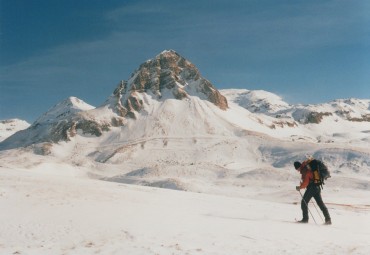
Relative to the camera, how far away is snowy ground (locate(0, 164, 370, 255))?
10477 millimetres

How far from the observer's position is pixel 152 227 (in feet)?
41.3

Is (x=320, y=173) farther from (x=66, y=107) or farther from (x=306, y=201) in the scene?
(x=66, y=107)

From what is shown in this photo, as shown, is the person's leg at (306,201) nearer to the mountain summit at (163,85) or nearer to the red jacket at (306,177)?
the red jacket at (306,177)

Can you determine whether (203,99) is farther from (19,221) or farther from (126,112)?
(19,221)

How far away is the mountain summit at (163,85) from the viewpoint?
10297 centimetres

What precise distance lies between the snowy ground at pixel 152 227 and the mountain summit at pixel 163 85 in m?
80.9

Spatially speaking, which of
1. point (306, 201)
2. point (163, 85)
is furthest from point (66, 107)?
point (306, 201)

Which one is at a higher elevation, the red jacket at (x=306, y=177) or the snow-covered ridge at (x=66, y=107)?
the snow-covered ridge at (x=66, y=107)

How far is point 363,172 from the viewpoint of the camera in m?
63.2

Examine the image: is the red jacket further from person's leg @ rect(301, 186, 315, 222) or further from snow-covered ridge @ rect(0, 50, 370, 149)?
snow-covered ridge @ rect(0, 50, 370, 149)

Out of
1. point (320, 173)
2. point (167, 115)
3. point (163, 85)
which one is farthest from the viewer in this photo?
point (163, 85)

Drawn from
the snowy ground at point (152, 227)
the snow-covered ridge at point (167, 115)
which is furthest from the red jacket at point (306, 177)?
the snow-covered ridge at point (167, 115)

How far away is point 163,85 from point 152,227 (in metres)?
98.5

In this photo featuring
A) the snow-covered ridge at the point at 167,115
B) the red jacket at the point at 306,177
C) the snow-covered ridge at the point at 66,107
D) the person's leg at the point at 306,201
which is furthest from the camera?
the snow-covered ridge at the point at 66,107
